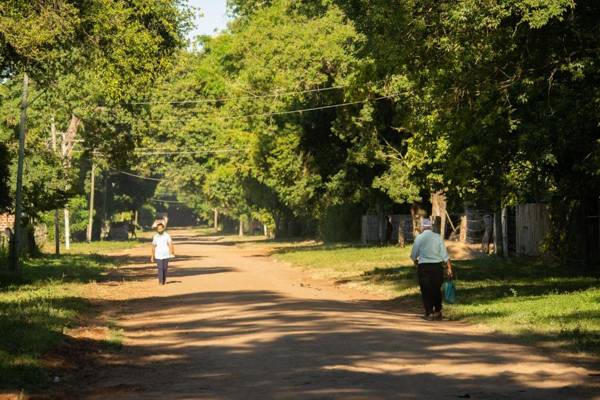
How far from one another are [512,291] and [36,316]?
10.4 m

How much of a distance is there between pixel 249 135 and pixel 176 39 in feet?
123

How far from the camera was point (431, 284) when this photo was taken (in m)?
18.9

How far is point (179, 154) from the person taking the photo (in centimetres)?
8938

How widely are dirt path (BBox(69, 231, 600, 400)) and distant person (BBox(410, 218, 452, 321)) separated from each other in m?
0.62

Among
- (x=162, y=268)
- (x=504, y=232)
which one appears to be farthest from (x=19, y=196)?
(x=504, y=232)

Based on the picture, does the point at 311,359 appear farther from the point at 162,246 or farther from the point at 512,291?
the point at 162,246

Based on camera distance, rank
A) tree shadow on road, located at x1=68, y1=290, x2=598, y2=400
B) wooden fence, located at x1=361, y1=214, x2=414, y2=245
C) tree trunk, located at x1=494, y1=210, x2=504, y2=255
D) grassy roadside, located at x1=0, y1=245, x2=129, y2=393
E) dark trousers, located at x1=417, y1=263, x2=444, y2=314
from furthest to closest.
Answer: wooden fence, located at x1=361, y1=214, x2=414, y2=245 < tree trunk, located at x1=494, y1=210, x2=504, y2=255 < dark trousers, located at x1=417, y1=263, x2=444, y2=314 < grassy roadside, located at x1=0, y1=245, x2=129, y2=393 < tree shadow on road, located at x1=68, y1=290, x2=598, y2=400

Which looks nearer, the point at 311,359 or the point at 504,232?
the point at 311,359

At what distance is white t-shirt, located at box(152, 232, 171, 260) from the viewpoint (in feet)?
94.6

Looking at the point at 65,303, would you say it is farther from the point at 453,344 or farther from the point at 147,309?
the point at 453,344

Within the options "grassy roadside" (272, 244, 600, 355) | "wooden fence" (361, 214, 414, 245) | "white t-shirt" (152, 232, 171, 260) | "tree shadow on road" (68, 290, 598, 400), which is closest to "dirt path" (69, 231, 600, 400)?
"tree shadow on road" (68, 290, 598, 400)

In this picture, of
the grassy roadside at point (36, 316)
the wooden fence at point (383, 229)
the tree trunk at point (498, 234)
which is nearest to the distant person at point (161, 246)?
the grassy roadside at point (36, 316)

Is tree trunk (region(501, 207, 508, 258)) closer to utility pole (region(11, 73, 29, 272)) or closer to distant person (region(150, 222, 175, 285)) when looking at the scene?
distant person (region(150, 222, 175, 285))

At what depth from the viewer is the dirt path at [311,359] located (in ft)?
35.0
